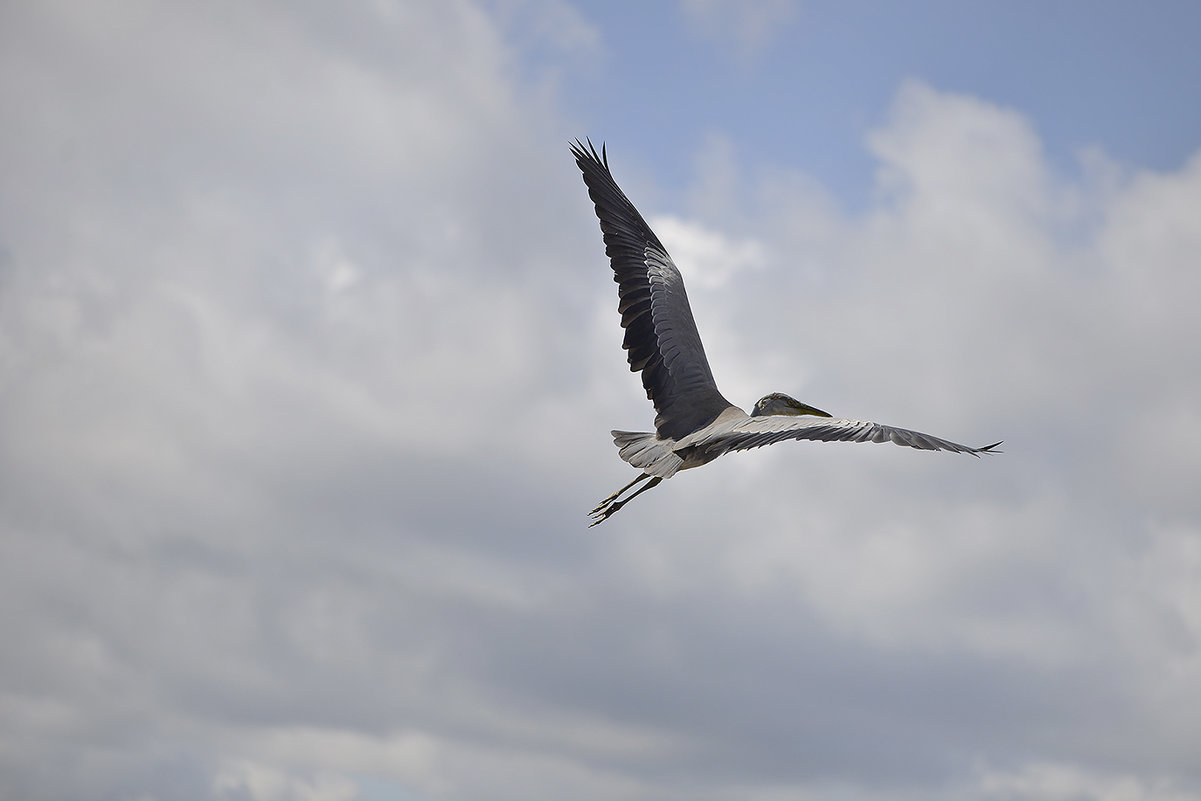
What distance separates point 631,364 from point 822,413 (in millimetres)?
3811

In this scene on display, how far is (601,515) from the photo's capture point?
20.6 meters

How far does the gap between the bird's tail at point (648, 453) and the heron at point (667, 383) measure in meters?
0.02

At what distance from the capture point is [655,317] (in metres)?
23.6

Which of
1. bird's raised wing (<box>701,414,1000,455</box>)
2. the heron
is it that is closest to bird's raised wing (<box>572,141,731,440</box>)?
the heron

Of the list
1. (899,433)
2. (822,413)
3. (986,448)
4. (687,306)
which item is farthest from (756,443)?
(687,306)

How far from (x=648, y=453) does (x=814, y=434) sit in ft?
16.0

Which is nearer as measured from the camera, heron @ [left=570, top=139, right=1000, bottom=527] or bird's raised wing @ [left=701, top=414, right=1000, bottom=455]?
bird's raised wing @ [left=701, top=414, right=1000, bottom=455]

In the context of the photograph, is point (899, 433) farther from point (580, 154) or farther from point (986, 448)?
point (580, 154)

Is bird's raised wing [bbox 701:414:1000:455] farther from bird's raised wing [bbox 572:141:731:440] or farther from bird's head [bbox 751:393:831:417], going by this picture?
bird's head [bbox 751:393:831:417]

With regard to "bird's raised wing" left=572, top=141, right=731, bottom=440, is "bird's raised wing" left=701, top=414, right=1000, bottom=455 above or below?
below

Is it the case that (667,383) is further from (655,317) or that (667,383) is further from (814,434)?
(814,434)

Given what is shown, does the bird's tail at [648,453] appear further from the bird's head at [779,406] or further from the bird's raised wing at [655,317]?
the bird's head at [779,406]

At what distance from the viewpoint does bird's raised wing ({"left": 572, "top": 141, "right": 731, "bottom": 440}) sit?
2222 cm

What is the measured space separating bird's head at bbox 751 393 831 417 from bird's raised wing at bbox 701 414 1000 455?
341 cm
